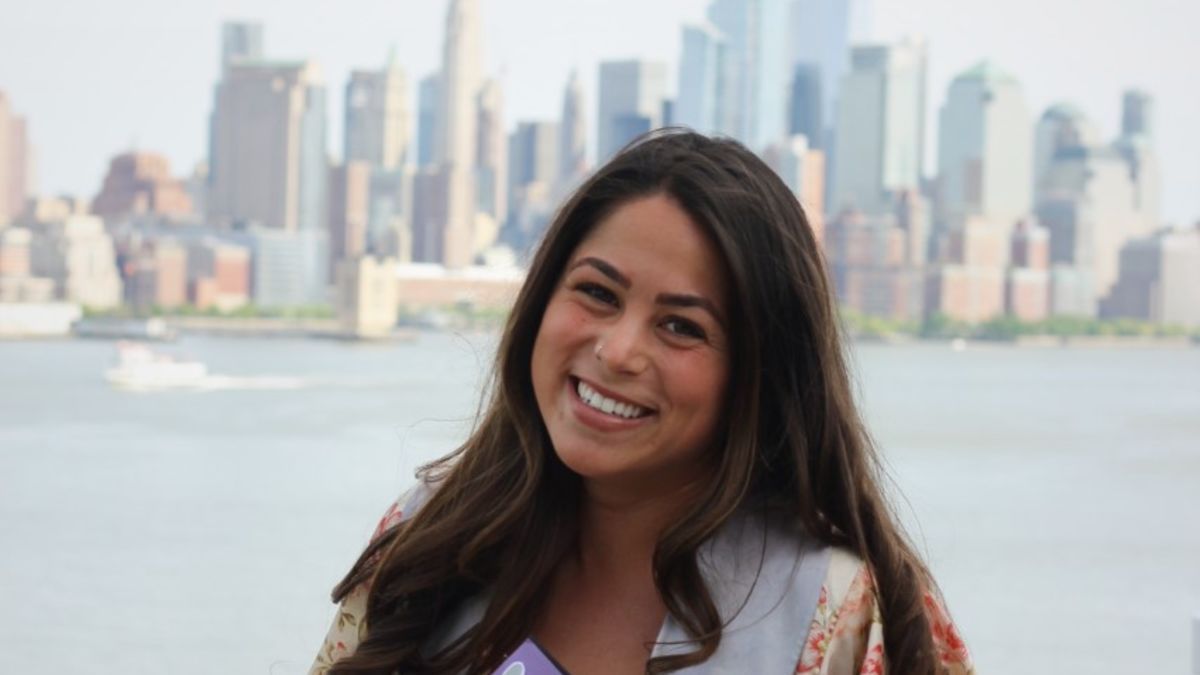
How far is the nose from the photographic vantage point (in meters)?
0.90

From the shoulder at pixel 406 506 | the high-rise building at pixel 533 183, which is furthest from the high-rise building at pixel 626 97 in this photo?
the shoulder at pixel 406 506

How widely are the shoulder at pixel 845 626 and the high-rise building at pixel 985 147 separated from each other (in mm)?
50716

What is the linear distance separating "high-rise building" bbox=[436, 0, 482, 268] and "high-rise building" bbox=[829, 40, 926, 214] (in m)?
9.78

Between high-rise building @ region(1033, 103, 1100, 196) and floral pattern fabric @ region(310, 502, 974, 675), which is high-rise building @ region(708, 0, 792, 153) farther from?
floral pattern fabric @ region(310, 502, 974, 675)

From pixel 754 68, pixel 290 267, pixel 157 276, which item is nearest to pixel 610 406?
pixel 157 276

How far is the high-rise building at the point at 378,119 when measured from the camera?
54.0m

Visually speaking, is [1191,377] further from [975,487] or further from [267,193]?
[975,487]

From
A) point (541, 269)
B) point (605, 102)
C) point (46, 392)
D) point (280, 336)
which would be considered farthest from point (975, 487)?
point (605, 102)

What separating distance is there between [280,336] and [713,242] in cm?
4105

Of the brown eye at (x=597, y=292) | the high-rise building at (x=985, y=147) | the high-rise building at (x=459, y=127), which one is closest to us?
the brown eye at (x=597, y=292)

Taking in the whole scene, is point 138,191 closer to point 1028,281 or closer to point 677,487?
point 1028,281

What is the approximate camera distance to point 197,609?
12.2 metres

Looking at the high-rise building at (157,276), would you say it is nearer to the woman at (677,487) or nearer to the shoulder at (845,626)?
the woman at (677,487)

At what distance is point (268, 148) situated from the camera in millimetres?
50656
